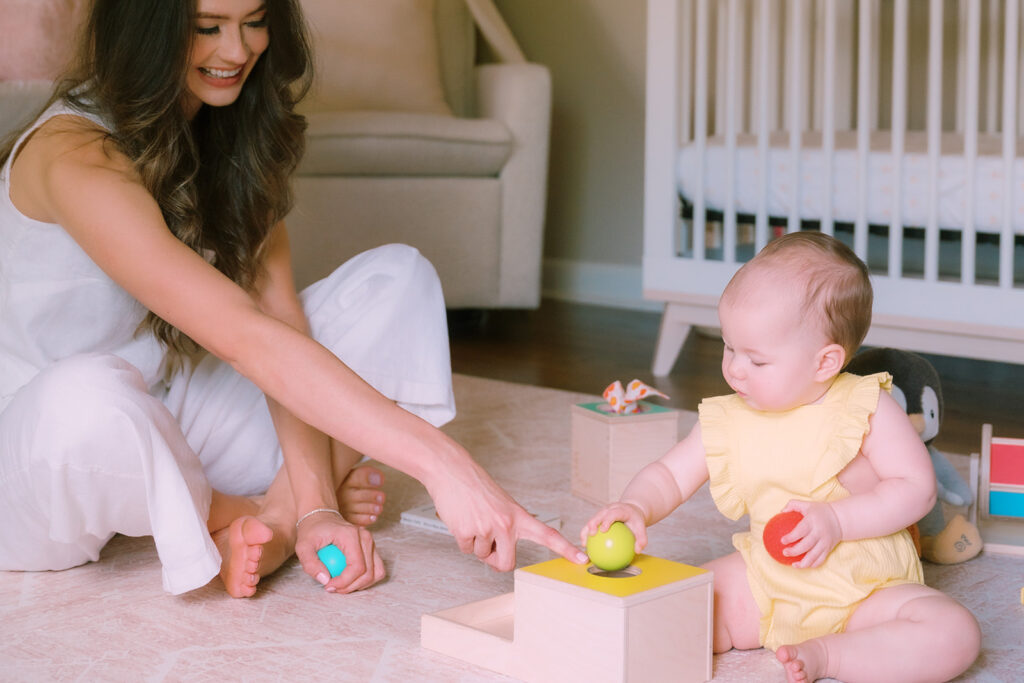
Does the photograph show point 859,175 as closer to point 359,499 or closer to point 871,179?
point 871,179

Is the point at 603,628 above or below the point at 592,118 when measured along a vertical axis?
below

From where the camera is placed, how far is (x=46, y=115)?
1.23 metres

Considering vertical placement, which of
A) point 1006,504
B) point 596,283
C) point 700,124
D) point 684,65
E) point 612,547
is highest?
point 684,65

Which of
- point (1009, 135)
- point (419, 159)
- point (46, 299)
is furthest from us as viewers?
point (419, 159)

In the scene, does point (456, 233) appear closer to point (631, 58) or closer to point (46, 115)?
point (631, 58)

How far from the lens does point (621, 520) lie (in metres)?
1.00

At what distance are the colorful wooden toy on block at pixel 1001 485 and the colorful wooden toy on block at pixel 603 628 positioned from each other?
1.63 ft

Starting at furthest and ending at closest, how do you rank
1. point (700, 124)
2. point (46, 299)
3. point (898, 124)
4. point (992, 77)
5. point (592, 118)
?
1. point (592, 118)
2. point (992, 77)
3. point (700, 124)
4. point (898, 124)
5. point (46, 299)

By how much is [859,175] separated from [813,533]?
1.29m

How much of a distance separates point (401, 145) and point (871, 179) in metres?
1.06

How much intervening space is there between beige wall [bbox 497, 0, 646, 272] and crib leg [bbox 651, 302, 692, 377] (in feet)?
3.45

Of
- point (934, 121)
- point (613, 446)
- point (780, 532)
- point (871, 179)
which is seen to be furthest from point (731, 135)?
point (780, 532)

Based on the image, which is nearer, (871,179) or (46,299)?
(46,299)

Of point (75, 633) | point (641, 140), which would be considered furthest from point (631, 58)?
point (75, 633)
